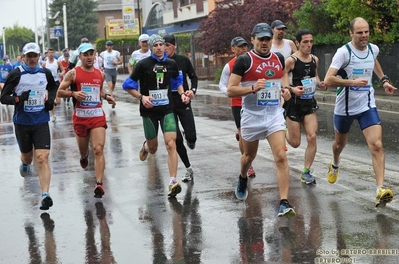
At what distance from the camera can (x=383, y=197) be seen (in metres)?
8.01

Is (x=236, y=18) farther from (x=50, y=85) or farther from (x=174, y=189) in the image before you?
(x=174, y=189)

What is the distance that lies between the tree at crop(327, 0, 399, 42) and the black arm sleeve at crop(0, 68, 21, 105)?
617 inches

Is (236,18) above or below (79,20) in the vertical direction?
below

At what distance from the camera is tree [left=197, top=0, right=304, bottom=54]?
29.1m

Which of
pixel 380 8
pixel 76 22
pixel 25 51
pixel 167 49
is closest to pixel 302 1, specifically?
pixel 380 8

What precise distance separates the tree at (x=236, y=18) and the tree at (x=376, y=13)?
4785mm

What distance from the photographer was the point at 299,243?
6898 millimetres

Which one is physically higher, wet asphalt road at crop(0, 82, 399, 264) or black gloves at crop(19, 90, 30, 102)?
black gloves at crop(19, 90, 30, 102)

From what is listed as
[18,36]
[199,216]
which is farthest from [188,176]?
[18,36]

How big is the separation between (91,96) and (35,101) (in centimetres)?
80

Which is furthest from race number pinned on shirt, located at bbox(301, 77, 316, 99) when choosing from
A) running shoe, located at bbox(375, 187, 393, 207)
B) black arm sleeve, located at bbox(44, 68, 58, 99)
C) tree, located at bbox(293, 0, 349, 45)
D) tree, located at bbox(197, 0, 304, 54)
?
tree, located at bbox(197, 0, 304, 54)

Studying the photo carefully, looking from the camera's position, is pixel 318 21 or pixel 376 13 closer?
pixel 376 13

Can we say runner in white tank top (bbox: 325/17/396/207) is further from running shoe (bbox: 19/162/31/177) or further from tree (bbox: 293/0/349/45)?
tree (bbox: 293/0/349/45)

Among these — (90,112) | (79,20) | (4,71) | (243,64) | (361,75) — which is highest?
(79,20)
